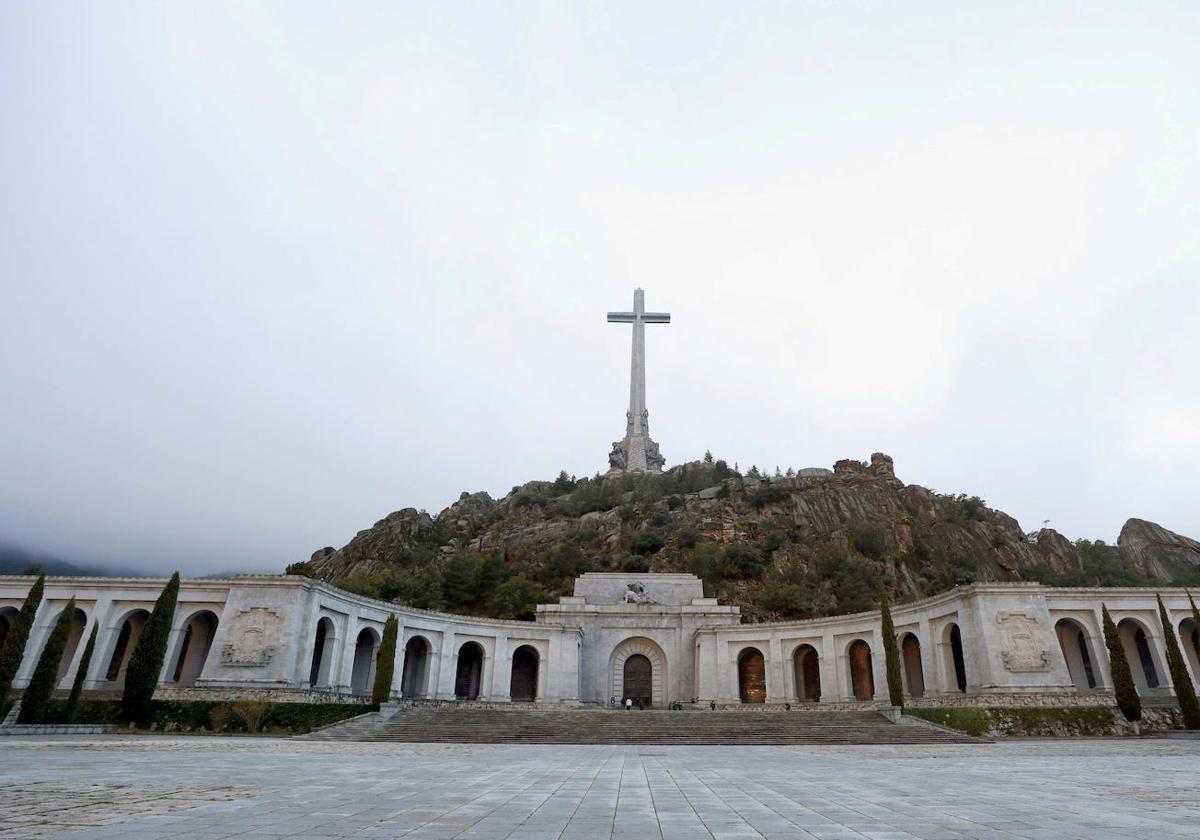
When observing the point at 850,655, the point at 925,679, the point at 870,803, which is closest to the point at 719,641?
the point at 850,655

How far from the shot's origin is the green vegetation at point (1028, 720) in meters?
24.7

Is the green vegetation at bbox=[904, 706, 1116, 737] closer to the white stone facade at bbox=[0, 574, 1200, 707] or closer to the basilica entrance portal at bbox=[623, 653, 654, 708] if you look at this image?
the white stone facade at bbox=[0, 574, 1200, 707]

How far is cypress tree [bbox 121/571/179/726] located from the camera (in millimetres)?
25094

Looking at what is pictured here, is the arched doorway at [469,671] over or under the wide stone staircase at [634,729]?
over

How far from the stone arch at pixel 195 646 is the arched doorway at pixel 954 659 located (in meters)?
A: 34.8

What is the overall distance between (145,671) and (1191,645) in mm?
46978

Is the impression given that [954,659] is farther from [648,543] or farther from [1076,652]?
[648,543]

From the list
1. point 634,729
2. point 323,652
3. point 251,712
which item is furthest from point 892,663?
point 323,652

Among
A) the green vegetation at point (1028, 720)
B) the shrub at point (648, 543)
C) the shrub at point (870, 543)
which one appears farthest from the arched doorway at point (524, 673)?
the shrub at point (870, 543)

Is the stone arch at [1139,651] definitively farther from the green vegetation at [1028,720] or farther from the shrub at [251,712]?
the shrub at [251,712]

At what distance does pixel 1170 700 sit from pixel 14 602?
52.8 meters

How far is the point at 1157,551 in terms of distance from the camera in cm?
5744

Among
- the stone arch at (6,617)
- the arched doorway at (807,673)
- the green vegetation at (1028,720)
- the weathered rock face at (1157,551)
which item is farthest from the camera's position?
the weathered rock face at (1157,551)

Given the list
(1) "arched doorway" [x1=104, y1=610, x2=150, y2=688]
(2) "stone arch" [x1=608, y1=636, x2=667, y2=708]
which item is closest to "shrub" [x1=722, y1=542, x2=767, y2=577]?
(2) "stone arch" [x1=608, y1=636, x2=667, y2=708]
